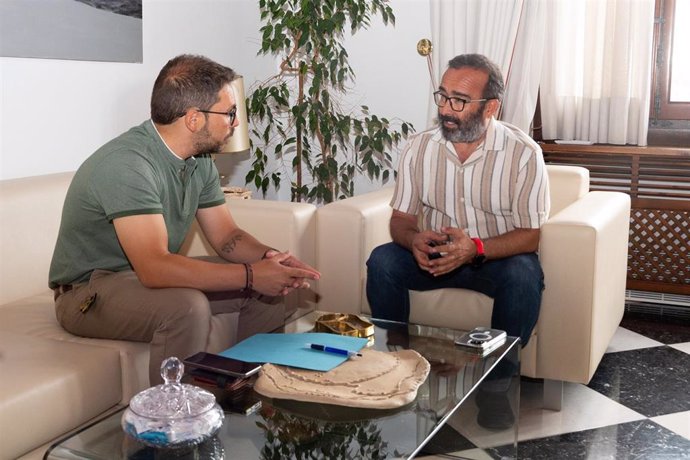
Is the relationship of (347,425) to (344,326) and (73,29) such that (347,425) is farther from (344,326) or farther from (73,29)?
(73,29)

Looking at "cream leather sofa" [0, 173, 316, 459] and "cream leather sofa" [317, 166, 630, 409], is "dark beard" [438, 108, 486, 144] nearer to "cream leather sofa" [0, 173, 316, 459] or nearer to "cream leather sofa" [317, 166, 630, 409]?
"cream leather sofa" [317, 166, 630, 409]

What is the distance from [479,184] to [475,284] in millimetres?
334

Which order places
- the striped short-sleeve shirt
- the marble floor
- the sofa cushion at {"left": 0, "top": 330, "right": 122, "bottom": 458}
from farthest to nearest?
the striped short-sleeve shirt, the marble floor, the sofa cushion at {"left": 0, "top": 330, "right": 122, "bottom": 458}

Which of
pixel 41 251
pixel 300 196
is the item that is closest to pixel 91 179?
pixel 41 251

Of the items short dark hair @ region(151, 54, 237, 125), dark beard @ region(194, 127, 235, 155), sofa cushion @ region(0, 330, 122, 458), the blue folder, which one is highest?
short dark hair @ region(151, 54, 237, 125)

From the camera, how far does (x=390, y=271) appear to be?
2688 millimetres

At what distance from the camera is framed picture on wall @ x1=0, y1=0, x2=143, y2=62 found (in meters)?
2.70

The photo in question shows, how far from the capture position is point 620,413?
2666 mm

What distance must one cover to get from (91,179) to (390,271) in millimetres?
988

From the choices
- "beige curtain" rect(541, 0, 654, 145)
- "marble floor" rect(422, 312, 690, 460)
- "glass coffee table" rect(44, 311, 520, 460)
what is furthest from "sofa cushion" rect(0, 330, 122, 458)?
"beige curtain" rect(541, 0, 654, 145)

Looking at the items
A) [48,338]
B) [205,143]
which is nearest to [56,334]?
[48,338]

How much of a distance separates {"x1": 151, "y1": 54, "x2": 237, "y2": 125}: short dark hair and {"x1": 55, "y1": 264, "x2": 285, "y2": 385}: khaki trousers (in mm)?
452

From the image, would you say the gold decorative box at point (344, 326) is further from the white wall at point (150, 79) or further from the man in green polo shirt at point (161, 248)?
the white wall at point (150, 79)

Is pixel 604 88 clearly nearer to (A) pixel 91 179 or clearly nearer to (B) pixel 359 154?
(B) pixel 359 154
